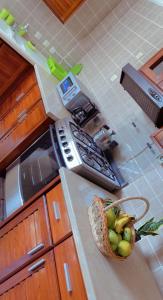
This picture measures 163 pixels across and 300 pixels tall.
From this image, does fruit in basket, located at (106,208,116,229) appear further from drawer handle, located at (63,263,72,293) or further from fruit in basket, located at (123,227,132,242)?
drawer handle, located at (63,263,72,293)

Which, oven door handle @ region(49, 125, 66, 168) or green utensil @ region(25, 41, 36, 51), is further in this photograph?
green utensil @ region(25, 41, 36, 51)

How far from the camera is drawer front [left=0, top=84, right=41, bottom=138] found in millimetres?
2264

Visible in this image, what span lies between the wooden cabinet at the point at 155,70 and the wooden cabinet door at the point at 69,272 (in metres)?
1.25

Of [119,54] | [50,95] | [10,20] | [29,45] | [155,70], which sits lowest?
[155,70]

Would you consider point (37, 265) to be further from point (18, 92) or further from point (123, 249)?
point (18, 92)

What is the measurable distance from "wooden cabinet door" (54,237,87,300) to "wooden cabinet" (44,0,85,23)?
295 centimetres

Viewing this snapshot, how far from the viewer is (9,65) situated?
2.65 metres

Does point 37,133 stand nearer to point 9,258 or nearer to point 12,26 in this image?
point 9,258

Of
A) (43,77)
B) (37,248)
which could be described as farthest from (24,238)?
(43,77)

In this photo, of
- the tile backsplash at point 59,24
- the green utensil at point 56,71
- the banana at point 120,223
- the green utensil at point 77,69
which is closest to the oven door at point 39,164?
the banana at point 120,223

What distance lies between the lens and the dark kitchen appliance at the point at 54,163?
164 cm

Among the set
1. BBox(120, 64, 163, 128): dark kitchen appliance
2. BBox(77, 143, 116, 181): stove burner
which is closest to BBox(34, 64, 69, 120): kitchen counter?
BBox(77, 143, 116, 181): stove burner

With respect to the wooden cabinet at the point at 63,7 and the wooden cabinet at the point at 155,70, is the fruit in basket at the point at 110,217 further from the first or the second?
the wooden cabinet at the point at 63,7

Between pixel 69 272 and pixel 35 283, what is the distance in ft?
0.68
